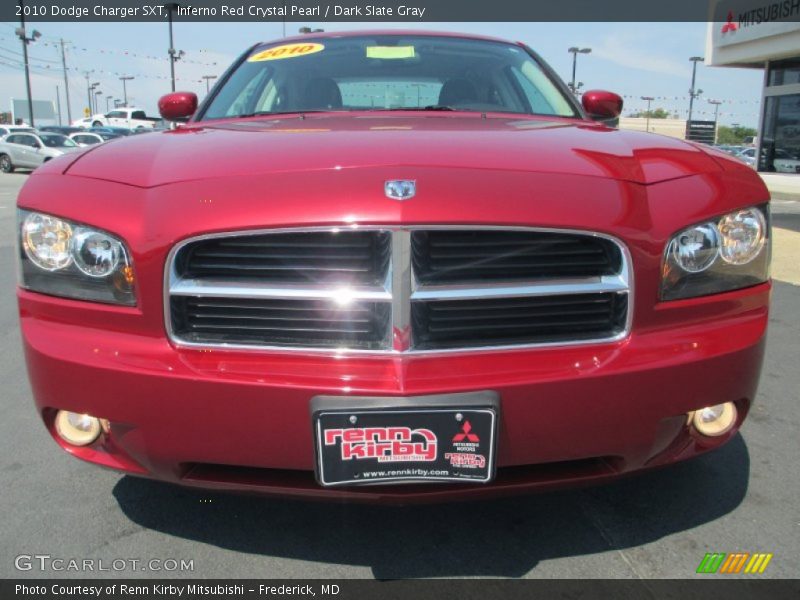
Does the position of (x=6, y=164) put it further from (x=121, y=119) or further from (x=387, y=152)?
(x=387, y=152)

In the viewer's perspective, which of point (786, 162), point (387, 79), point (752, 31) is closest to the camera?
point (387, 79)

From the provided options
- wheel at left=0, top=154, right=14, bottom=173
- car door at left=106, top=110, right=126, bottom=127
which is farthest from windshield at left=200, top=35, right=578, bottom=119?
car door at left=106, top=110, right=126, bottom=127

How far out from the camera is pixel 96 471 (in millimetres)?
2475

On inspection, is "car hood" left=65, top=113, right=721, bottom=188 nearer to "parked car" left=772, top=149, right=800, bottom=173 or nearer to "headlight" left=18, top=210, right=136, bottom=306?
"headlight" left=18, top=210, right=136, bottom=306

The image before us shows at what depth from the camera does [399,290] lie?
5.39 ft

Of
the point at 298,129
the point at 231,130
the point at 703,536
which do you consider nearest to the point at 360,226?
the point at 298,129

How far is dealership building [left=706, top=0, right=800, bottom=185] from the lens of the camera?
20.5 metres

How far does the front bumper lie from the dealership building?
71.9 feet

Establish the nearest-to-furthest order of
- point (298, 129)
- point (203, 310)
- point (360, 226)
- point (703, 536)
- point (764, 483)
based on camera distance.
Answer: point (360, 226) < point (203, 310) < point (703, 536) < point (298, 129) < point (764, 483)

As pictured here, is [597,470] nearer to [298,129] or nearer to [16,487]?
[298,129]

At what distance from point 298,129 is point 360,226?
775 mm

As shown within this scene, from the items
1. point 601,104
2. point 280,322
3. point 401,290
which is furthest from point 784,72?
point 280,322

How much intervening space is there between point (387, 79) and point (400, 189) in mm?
1621

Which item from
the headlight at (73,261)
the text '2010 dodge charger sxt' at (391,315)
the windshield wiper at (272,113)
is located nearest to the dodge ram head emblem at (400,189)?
the text '2010 dodge charger sxt' at (391,315)
